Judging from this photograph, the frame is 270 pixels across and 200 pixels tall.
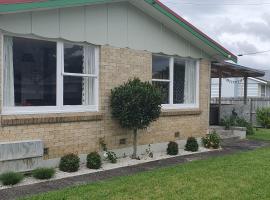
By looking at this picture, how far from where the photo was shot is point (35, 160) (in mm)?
8148

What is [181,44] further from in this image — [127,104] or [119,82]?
[127,104]

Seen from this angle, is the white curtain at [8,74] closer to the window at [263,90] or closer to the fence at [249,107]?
the fence at [249,107]

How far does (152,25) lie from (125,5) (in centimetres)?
122

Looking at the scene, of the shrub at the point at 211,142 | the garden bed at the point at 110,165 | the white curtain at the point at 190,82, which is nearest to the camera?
the garden bed at the point at 110,165

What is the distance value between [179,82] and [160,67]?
1.07 m

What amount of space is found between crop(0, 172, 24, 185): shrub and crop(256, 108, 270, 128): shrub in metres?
16.2

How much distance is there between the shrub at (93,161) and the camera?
888 centimetres

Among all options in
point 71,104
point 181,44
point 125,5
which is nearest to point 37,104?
point 71,104

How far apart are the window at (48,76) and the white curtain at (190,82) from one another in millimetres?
4086

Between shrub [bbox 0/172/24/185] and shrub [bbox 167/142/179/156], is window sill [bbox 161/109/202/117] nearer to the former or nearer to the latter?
shrub [bbox 167/142/179/156]

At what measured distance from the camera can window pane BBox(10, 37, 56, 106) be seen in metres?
8.32

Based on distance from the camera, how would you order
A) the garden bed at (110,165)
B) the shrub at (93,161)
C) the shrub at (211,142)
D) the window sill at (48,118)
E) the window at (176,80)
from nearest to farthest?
the garden bed at (110,165) < the window sill at (48,118) < the shrub at (93,161) < the window at (176,80) < the shrub at (211,142)

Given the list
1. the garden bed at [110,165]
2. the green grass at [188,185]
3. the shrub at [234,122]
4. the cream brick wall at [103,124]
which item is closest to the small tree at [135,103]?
the cream brick wall at [103,124]

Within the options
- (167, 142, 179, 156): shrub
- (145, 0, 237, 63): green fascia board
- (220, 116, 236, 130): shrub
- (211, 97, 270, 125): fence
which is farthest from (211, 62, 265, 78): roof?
(167, 142, 179, 156): shrub
